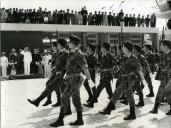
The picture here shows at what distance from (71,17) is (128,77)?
2177 cm

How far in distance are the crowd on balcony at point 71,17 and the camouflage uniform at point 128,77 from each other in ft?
60.3

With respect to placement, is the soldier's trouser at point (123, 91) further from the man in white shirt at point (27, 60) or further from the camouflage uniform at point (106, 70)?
the man in white shirt at point (27, 60)

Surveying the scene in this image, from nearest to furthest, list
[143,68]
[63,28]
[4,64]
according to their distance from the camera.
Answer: [143,68] → [4,64] → [63,28]

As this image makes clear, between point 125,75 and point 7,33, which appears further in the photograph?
point 7,33

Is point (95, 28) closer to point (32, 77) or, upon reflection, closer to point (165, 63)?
point (32, 77)

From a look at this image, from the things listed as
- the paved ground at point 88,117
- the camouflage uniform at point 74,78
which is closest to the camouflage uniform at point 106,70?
the paved ground at point 88,117

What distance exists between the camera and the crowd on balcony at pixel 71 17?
2627 cm

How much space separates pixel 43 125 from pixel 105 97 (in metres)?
4.77

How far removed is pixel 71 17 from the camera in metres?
29.4

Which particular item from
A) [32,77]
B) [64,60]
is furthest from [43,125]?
[32,77]

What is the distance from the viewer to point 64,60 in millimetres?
8430

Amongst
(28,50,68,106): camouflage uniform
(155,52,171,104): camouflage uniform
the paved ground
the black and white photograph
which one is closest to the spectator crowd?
the black and white photograph

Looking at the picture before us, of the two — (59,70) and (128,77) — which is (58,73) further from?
(128,77)

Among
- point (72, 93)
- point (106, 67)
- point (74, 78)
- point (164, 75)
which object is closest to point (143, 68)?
point (106, 67)
